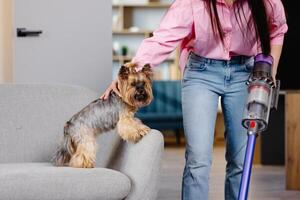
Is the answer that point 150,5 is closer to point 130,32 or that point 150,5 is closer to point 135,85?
point 130,32

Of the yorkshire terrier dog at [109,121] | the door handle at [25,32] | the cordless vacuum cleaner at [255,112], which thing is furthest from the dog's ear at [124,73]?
the door handle at [25,32]

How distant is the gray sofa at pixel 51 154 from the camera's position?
269 cm

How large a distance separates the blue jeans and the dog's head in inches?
6.8

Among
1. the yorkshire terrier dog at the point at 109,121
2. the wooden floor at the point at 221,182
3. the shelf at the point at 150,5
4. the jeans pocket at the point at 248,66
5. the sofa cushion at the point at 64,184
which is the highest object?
the shelf at the point at 150,5

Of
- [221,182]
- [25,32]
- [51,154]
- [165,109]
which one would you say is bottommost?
[221,182]

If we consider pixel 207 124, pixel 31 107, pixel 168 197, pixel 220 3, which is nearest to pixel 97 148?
pixel 31 107

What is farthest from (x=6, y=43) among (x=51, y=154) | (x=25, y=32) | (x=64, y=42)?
(x=51, y=154)

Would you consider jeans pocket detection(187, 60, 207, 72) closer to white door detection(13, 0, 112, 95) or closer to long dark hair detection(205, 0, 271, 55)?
long dark hair detection(205, 0, 271, 55)

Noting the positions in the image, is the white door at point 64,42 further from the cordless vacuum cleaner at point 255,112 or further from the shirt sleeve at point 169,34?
the cordless vacuum cleaner at point 255,112

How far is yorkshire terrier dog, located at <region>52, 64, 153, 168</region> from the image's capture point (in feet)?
9.41

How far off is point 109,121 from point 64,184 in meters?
0.44

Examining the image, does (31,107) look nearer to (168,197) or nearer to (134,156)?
(134,156)

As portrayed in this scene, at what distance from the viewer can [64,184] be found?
2.69m

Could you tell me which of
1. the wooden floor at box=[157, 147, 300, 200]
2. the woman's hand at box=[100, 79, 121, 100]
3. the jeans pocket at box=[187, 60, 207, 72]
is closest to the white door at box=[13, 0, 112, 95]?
the wooden floor at box=[157, 147, 300, 200]
